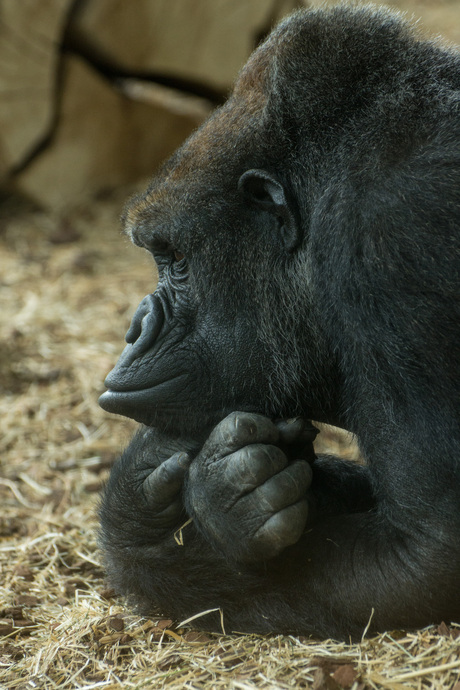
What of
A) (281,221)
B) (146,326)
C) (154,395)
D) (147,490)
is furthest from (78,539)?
(281,221)

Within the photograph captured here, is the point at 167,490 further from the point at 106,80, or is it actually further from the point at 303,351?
the point at 106,80

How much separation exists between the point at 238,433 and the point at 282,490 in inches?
8.8

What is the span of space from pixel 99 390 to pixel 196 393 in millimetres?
2151

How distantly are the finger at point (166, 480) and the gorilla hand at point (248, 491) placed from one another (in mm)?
89

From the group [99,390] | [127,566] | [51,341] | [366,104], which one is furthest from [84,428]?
[366,104]

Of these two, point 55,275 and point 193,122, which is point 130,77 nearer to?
point 193,122

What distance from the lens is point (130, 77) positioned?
7184mm

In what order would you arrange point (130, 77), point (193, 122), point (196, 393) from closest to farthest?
point (196, 393)
point (130, 77)
point (193, 122)

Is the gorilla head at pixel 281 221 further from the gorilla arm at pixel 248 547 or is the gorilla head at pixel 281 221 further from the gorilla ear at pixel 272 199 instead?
the gorilla arm at pixel 248 547

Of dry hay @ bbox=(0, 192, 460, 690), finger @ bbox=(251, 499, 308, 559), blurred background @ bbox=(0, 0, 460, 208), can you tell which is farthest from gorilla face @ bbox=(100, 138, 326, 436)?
blurred background @ bbox=(0, 0, 460, 208)

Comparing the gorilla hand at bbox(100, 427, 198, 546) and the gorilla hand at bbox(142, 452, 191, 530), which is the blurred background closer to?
the gorilla hand at bbox(100, 427, 198, 546)

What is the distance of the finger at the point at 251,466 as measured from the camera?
2.50 metres

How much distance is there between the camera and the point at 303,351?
2760mm

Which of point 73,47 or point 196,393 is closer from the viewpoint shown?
point 196,393
